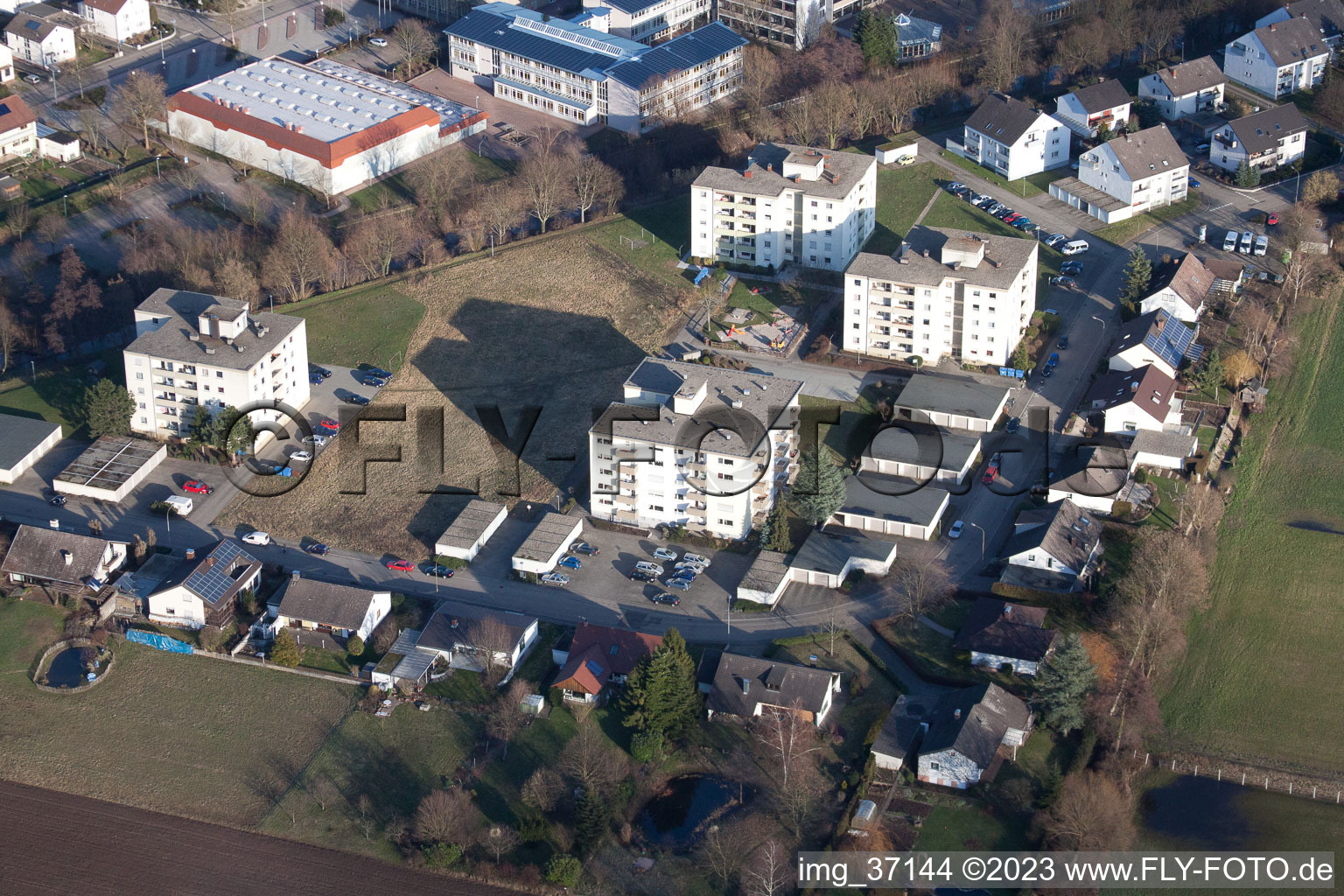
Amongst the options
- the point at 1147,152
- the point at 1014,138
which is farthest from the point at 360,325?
the point at 1147,152

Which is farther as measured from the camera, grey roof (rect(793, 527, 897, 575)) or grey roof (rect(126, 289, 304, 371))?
grey roof (rect(126, 289, 304, 371))

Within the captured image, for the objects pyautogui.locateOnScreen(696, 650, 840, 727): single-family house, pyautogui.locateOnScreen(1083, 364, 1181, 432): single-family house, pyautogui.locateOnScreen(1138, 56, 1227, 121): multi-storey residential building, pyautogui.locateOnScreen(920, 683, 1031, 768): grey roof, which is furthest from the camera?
pyautogui.locateOnScreen(1138, 56, 1227, 121): multi-storey residential building

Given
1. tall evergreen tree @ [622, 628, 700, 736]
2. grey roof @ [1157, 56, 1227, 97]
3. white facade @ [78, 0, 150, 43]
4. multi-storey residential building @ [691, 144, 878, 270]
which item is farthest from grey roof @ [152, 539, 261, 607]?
grey roof @ [1157, 56, 1227, 97]

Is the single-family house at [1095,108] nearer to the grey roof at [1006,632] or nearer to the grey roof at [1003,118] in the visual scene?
the grey roof at [1003,118]

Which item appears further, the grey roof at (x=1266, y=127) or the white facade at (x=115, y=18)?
the white facade at (x=115, y=18)

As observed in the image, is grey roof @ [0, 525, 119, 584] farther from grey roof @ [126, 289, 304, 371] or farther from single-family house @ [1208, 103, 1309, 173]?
single-family house @ [1208, 103, 1309, 173]

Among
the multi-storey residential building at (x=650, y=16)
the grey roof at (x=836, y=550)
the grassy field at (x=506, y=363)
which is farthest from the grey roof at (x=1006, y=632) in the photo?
the multi-storey residential building at (x=650, y=16)

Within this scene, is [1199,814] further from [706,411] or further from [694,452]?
[706,411]
